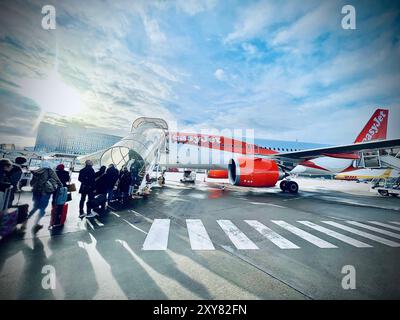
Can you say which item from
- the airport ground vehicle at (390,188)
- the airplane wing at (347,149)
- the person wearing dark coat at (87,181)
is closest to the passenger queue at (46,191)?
the person wearing dark coat at (87,181)

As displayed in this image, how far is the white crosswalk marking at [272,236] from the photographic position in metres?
3.64

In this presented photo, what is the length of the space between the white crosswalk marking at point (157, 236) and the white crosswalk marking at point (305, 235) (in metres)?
3.53

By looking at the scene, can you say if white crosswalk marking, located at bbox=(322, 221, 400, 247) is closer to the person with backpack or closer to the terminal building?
the person with backpack

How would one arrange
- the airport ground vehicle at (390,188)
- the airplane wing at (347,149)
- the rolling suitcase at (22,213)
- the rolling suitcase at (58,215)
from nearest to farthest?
1. the rolling suitcase at (22,213)
2. the rolling suitcase at (58,215)
3. the airplane wing at (347,149)
4. the airport ground vehicle at (390,188)

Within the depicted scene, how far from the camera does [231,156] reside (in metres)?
11.8

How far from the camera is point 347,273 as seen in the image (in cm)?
269

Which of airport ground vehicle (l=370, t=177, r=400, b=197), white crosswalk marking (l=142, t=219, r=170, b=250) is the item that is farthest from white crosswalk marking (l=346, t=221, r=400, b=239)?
airport ground vehicle (l=370, t=177, r=400, b=197)

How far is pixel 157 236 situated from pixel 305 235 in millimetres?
3932

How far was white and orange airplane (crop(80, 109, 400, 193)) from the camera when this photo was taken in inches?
370

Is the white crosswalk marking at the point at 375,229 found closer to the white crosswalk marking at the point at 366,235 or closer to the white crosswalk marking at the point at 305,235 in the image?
the white crosswalk marking at the point at 366,235

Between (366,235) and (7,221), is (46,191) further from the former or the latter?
(366,235)
